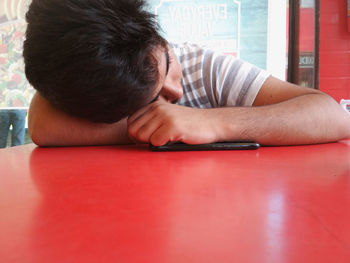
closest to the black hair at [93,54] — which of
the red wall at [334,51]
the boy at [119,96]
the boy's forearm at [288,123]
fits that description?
the boy at [119,96]

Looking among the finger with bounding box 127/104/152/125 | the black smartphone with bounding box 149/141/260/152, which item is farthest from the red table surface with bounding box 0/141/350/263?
the finger with bounding box 127/104/152/125

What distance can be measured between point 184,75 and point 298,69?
45.0 inches

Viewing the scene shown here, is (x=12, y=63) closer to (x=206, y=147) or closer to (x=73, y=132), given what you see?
(x=73, y=132)

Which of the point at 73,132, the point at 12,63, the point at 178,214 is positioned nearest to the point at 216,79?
the point at 73,132

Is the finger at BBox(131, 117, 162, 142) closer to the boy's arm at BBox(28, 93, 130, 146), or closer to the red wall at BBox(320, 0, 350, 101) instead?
the boy's arm at BBox(28, 93, 130, 146)

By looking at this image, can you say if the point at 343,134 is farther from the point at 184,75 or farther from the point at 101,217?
the point at 101,217

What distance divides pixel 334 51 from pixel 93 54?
1.98m

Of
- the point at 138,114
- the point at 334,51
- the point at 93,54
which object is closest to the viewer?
the point at 93,54

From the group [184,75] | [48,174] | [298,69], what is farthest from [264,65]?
[48,174]

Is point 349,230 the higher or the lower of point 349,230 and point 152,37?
the lower

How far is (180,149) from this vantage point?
627 mm

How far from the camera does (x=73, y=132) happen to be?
812 millimetres

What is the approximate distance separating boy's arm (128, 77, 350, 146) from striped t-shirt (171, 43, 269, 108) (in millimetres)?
206

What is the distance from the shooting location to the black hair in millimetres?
638
